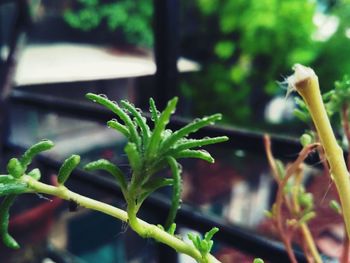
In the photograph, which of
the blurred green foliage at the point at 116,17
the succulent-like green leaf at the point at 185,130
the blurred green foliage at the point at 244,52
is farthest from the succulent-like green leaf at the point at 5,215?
the blurred green foliage at the point at 244,52

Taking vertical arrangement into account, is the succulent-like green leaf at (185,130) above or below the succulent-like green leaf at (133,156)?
above

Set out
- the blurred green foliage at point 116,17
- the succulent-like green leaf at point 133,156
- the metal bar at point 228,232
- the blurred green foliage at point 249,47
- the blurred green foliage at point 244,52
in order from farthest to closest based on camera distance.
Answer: the blurred green foliage at point 244,52 → the blurred green foliage at point 249,47 → the blurred green foliage at point 116,17 → the metal bar at point 228,232 → the succulent-like green leaf at point 133,156

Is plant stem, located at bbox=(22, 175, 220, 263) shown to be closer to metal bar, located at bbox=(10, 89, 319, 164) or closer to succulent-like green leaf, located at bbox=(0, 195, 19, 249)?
succulent-like green leaf, located at bbox=(0, 195, 19, 249)

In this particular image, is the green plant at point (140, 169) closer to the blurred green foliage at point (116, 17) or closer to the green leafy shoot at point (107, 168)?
the green leafy shoot at point (107, 168)

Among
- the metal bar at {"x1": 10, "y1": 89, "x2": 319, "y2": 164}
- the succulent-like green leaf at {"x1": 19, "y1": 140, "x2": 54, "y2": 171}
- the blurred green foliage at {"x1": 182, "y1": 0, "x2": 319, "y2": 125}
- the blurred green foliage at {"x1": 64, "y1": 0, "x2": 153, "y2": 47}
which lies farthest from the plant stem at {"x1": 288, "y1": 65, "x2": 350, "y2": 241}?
the blurred green foliage at {"x1": 182, "y1": 0, "x2": 319, "y2": 125}

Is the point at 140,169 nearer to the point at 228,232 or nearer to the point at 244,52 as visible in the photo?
the point at 228,232

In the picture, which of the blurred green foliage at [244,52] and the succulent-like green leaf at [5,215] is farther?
the blurred green foliage at [244,52]

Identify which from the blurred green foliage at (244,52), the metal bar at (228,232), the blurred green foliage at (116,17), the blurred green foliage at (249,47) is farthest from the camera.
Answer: the blurred green foliage at (244,52)
